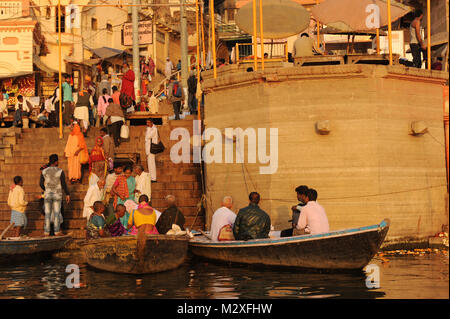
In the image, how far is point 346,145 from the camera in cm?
1812

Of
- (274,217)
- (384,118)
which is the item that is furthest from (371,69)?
(274,217)

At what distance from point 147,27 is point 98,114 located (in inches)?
547

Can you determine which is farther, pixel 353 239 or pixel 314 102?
pixel 314 102

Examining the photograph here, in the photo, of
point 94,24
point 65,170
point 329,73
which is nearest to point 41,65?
point 94,24

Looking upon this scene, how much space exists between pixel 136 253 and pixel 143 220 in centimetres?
91

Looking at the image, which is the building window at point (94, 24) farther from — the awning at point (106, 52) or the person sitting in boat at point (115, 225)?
the person sitting in boat at point (115, 225)

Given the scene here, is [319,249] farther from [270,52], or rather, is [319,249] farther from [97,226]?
[270,52]

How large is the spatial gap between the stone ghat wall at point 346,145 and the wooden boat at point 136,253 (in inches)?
120

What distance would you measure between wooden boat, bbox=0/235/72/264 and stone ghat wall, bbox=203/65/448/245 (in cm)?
436

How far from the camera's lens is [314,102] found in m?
18.3

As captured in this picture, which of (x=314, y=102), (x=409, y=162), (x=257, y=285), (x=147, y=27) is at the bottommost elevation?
(x=257, y=285)
